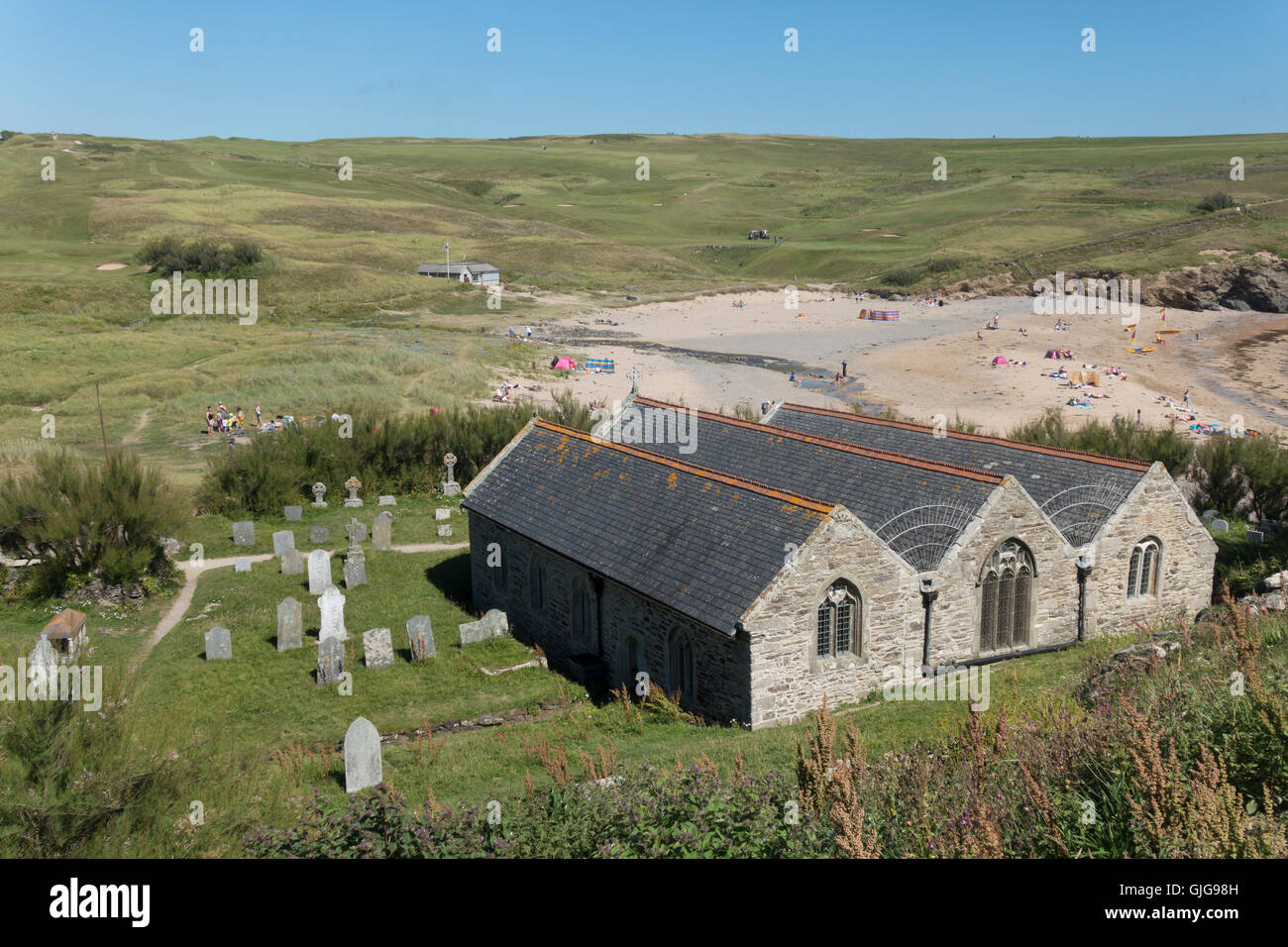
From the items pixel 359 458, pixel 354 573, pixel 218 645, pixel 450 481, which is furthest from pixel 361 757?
pixel 359 458

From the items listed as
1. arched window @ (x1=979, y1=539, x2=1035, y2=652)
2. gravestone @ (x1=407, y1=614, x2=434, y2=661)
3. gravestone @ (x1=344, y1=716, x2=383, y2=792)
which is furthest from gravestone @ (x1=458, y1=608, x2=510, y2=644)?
arched window @ (x1=979, y1=539, x2=1035, y2=652)

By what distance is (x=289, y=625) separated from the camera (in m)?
25.1

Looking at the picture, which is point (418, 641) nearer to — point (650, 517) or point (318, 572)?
point (318, 572)

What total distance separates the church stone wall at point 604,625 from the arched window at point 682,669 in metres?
0.04

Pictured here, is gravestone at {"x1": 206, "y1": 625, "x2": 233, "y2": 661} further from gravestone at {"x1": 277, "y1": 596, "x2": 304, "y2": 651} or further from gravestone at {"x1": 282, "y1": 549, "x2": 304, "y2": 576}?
gravestone at {"x1": 282, "y1": 549, "x2": 304, "y2": 576}

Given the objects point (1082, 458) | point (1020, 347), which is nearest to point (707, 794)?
point (1082, 458)

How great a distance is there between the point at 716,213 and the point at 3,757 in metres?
196

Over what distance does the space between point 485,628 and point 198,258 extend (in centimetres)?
9465

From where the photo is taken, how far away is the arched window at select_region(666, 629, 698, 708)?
20594mm

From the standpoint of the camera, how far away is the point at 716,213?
648 feet

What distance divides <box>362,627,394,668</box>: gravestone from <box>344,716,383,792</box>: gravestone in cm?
686

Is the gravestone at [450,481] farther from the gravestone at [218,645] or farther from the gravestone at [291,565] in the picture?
the gravestone at [218,645]

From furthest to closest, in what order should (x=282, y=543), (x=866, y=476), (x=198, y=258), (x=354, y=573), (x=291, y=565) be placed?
1. (x=198, y=258)
2. (x=282, y=543)
3. (x=291, y=565)
4. (x=354, y=573)
5. (x=866, y=476)
